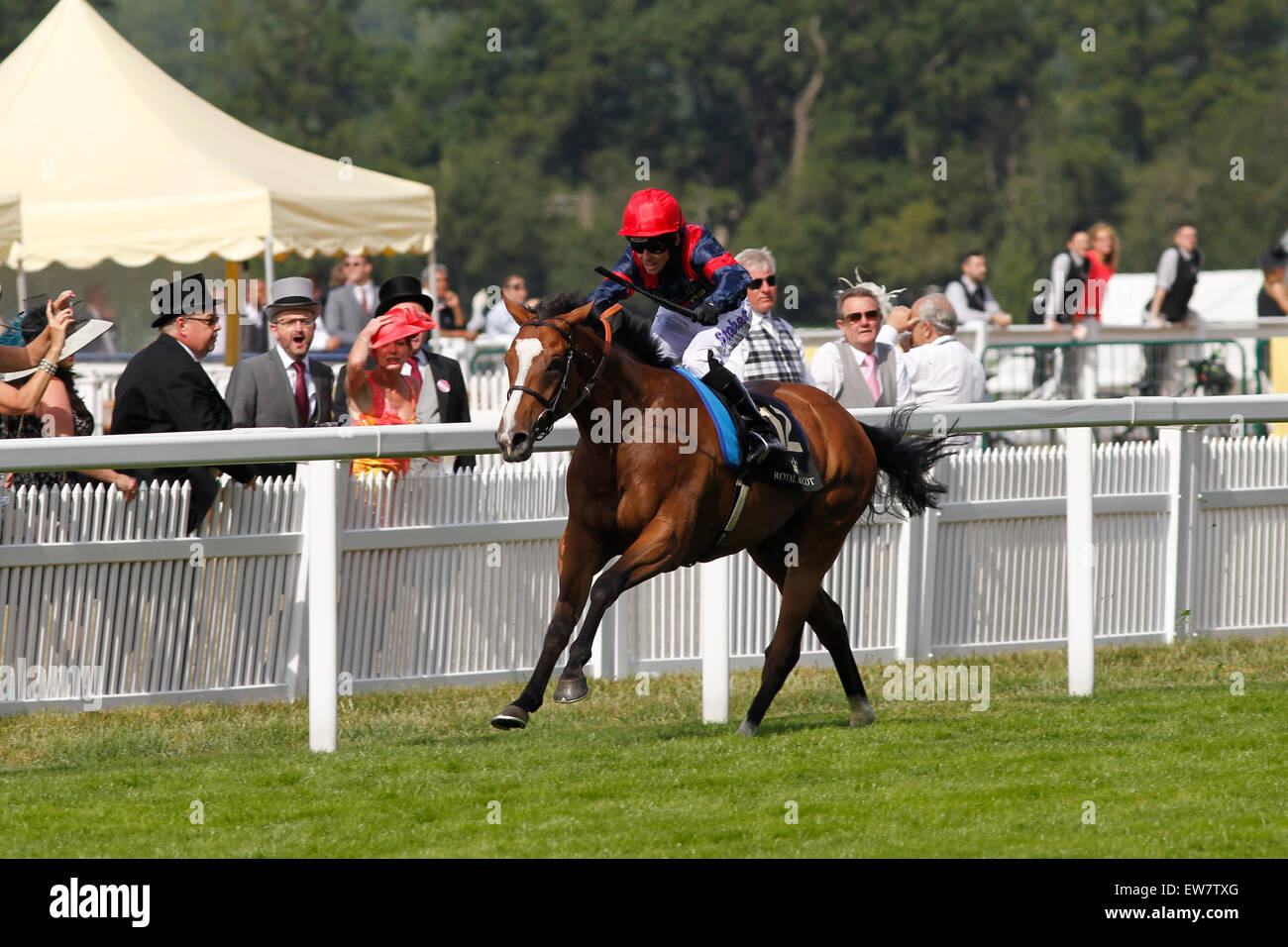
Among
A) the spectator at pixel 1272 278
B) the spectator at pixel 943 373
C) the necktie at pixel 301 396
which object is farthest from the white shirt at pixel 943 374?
the spectator at pixel 1272 278

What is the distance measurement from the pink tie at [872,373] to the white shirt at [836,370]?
0.02m

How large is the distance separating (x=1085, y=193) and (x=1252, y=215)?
19.6ft

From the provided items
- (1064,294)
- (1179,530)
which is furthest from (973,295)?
(1179,530)

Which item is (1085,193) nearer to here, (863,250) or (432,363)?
(863,250)

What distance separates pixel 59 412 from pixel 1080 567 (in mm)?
4245

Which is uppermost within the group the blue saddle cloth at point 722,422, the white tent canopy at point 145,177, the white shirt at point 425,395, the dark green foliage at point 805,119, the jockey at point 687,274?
the dark green foliage at point 805,119

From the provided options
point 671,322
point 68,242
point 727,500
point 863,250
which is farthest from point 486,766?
point 863,250

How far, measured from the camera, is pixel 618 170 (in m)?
56.1

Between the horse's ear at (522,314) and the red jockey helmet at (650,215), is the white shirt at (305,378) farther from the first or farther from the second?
the horse's ear at (522,314)

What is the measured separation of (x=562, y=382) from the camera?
6273 mm

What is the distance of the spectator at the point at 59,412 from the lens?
745 centimetres

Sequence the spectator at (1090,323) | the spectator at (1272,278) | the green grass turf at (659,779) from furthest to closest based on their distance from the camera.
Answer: the spectator at (1090,323) → the spectator at (1272,278) → the green grass turf at (659,779)
